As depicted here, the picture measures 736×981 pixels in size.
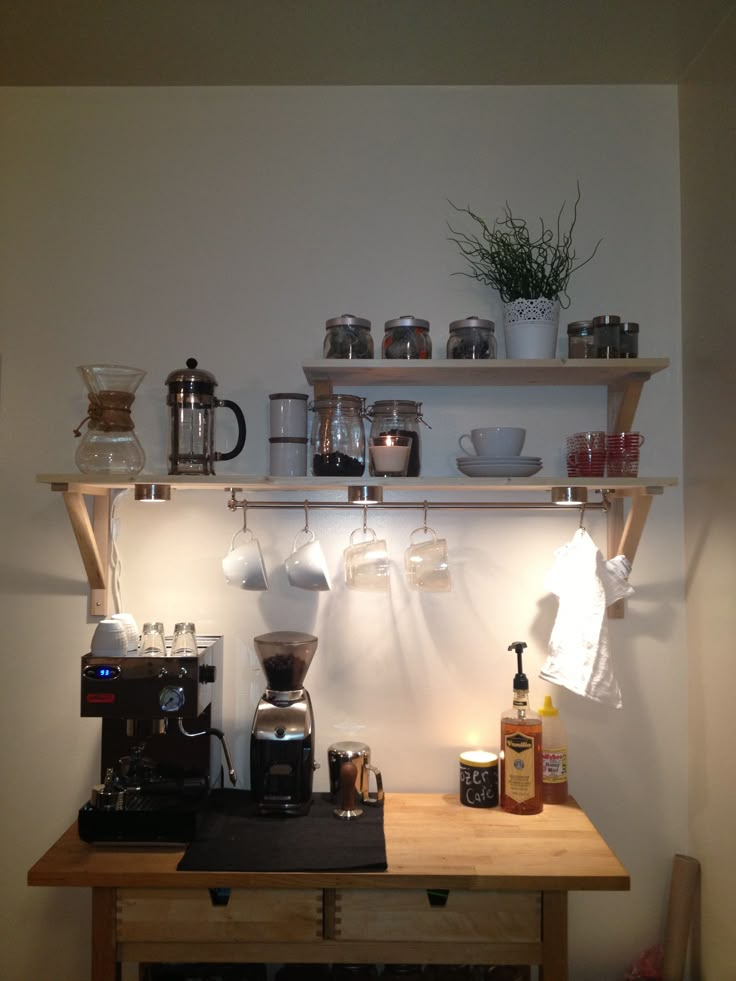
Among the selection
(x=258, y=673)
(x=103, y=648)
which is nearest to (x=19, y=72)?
(x=103, y=648)

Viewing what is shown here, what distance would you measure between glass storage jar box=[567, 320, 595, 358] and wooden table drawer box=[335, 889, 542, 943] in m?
1.21

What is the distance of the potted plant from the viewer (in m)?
1.87

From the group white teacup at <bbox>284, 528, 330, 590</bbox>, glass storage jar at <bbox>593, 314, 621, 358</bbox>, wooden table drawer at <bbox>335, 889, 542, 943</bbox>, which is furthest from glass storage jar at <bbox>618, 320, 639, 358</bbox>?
wooden table drawer at <bbox>335, 889, 542, 943</bbox>

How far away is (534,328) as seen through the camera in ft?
6.11

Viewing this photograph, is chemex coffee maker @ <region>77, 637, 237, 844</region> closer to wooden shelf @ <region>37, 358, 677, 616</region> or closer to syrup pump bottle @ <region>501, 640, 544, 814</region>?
wooden shelf @ <region>37, 358, 677, 616</region>

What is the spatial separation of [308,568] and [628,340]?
95cm

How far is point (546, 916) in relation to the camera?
1550mm

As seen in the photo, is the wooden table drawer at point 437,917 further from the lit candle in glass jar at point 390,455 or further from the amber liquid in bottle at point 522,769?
the lit candle in glass jar at point 390,455

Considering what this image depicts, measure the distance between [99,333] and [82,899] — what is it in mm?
1500

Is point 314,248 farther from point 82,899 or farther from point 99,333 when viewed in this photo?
point 82,899

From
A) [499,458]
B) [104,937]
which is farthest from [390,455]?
[104,937]

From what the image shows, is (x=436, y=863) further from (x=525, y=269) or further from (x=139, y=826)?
(x=525, y=269)

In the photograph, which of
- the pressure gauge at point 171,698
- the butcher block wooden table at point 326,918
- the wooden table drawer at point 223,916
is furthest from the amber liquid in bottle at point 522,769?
the pressure gauge at point 171,698

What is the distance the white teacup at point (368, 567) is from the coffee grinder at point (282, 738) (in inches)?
7.8
